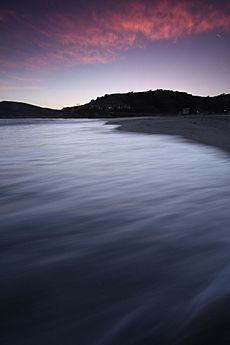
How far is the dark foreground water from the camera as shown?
5.08 ft

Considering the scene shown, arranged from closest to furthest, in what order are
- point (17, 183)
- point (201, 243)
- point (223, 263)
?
1. point (223, 263)
2. point (201, 243)
3. point (17, 183)

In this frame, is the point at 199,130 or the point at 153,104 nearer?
the point at 199,130

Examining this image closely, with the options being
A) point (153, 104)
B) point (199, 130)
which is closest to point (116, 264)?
point (199, 130)

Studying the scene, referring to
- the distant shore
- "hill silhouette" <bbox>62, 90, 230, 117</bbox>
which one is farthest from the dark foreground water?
"hill silhouette" <bbox>62, 90, 230, 117</bbox>

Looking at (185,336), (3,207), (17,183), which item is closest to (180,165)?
(17,183)

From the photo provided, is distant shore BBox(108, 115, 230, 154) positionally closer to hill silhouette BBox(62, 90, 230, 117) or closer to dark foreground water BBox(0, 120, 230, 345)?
dark foreground water BBox(0, 120, 230, 345)

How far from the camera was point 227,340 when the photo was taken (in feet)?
4.66

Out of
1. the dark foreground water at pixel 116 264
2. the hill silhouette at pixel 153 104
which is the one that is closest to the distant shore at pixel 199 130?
the dark foreground water at pixel 116 264

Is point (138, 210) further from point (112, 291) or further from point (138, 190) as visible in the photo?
point (112, 291)

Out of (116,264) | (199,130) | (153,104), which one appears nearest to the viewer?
(116,264)

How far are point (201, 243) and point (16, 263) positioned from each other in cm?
168

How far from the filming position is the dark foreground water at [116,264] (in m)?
1.55

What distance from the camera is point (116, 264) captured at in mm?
2299

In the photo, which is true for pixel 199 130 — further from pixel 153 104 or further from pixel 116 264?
pixel 153 104
